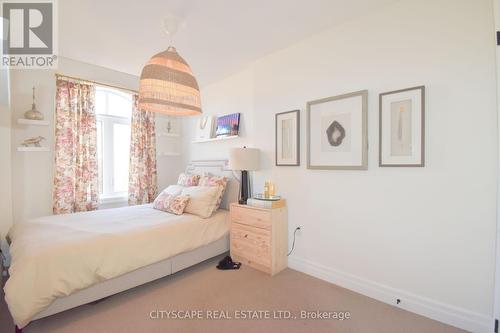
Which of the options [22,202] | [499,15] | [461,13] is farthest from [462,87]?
[22,202]

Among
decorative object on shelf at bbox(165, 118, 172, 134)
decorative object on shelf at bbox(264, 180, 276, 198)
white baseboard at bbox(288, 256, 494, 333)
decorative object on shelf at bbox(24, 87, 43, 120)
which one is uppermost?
decorative object on shelf at bbox(165, 118, 172, 134)

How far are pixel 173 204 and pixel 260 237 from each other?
1.14 m

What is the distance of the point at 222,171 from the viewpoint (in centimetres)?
341

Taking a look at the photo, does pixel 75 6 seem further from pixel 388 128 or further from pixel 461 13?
pixel 461 13

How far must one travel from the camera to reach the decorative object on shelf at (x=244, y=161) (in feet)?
8.83

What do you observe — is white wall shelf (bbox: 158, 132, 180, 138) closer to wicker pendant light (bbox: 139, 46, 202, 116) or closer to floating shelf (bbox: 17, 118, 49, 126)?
floating shelf (bbox: 17, 118, 49, 126)

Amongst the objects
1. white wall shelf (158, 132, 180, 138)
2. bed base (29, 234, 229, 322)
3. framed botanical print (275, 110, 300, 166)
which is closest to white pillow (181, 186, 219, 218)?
bed base (29, 234, 229, 322)

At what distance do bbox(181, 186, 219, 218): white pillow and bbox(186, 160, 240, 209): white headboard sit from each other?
313 millimetres

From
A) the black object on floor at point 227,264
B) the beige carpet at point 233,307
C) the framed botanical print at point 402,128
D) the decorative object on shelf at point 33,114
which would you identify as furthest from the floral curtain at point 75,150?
the framed botanical print at point 402,128

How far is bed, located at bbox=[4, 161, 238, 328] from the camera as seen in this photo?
149cm

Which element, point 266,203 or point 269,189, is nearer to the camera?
point 266,203

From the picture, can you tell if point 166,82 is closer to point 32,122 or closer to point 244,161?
point 244,161

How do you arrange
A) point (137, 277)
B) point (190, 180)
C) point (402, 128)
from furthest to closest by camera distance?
point (190, 180), point (137, 277), point (402, 128)

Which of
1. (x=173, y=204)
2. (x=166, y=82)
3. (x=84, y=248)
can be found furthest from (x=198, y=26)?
(x=84, y=248)
